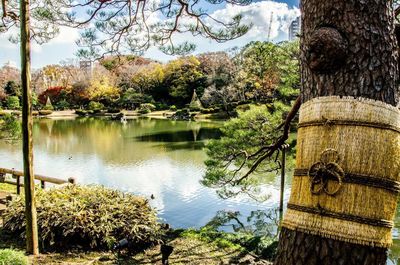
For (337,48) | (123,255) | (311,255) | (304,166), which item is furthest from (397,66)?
(123,255)

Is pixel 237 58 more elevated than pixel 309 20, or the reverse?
pixel 237 58

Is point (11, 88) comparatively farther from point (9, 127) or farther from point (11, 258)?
point (11, 258)

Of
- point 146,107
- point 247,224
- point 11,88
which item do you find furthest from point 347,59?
point 11,88

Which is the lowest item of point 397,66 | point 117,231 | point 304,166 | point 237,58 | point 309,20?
point 117,231

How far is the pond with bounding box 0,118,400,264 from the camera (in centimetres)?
818

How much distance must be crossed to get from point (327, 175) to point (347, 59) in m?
0.31

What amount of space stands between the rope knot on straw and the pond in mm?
5648

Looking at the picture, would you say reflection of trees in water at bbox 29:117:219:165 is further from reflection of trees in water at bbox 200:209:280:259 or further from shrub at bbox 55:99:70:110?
shrub at bbox 55:99:70:110

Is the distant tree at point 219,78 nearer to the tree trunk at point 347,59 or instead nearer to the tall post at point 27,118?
the tall post at point 27,118

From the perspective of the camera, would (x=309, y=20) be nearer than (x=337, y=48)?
No

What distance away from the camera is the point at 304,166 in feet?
3.32

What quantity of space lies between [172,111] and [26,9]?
27.1m

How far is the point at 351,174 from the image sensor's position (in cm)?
92

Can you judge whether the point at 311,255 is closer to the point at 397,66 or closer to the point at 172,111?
the point at 397,66
